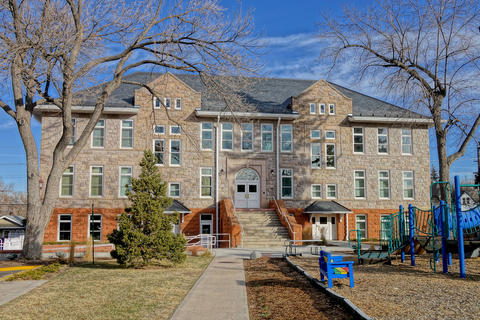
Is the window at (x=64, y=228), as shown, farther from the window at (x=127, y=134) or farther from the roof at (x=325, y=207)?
the roof at (x=325, y=207)

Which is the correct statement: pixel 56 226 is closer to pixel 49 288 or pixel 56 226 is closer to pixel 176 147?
pixel 176 147

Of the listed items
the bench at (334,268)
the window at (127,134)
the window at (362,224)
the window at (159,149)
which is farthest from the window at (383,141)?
the bench at (334,268)

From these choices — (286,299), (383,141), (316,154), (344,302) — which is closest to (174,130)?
(316,154)

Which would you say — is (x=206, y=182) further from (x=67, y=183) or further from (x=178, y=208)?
(x=67, y=183)

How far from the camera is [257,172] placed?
27859 mm

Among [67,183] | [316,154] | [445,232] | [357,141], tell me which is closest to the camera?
[445,232]

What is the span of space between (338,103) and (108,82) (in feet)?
56.2

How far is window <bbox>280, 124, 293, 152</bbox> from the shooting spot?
28.3 m

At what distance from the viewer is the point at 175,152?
27453 millimetres

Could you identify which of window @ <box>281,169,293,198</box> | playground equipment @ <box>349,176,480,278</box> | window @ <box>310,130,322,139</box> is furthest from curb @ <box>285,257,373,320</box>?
window @ <box>310,130,322,139</box>

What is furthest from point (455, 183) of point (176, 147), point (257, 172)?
point (176, 147)

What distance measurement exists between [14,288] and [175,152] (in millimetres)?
18115

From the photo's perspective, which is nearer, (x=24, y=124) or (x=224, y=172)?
(x=24, y=124)

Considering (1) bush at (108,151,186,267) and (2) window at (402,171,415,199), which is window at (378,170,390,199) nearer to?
(2) window at (402,171,415,199)
